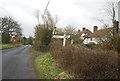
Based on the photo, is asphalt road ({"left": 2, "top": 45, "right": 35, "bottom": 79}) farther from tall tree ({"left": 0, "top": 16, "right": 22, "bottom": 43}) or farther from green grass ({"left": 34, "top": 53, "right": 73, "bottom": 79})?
tall tree ({"left": 0, "top": 16, "right": 22, "bottom": 43})

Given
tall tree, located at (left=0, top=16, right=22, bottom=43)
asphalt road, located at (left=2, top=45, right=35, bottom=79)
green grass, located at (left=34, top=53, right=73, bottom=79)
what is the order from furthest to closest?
tall tree, located at (left=0, top=16, right=22, bottom=43), asphalt road, located at (left=2, top=45, right=35, bottom=79), green grass, located at (left=34, top=53, right=73, bottom=79)

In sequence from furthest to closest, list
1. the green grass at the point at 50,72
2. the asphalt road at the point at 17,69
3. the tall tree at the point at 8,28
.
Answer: the tall tree at the point at 8,28
the asphalt road at the point at 17,69
the green grass at the point at 50,72

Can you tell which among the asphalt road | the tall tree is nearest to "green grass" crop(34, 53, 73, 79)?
the asphalt road

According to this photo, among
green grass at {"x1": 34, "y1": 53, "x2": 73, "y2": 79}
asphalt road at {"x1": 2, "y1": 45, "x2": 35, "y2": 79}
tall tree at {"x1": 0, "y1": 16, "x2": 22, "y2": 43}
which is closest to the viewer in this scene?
green grass at {"x1": 34, "y1": 53, "x2": 73, "y2": 79}

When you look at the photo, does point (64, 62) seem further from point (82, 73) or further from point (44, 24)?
point (44, 24)

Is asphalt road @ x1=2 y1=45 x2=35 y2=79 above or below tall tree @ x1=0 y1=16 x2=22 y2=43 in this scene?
below

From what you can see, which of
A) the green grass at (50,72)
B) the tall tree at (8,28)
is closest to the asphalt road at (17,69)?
the green grass at (50,72)

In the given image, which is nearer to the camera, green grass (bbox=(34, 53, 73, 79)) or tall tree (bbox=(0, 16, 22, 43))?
green grass (bbox=(34, 53, 73, 79))

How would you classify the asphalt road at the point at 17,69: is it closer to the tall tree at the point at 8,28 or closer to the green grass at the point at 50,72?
the green grass at the point at 50,72

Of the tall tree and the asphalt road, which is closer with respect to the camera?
the asphalt road

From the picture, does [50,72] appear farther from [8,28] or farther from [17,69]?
[8,28]

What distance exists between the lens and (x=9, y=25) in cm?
4619

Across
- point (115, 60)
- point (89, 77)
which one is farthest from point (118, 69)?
point (89, 77)

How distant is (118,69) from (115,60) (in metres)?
0.33
